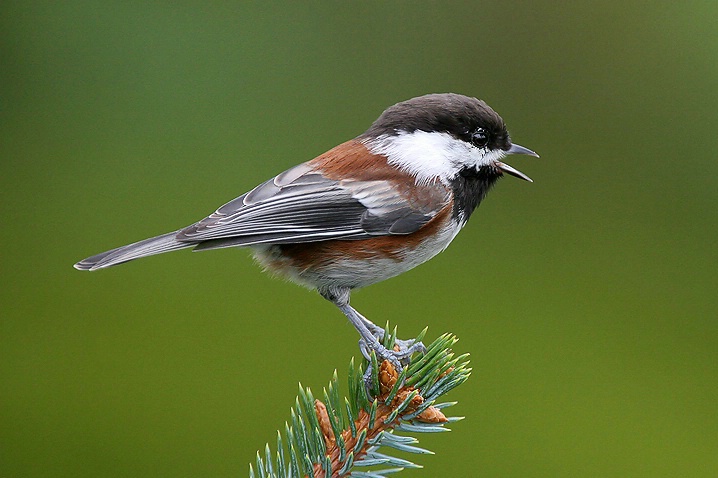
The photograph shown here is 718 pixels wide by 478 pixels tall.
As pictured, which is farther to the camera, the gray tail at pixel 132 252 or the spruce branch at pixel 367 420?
the gray tail at pixel 132 252

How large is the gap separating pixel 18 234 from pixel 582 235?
6.79ft

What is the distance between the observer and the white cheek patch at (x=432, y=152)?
2.36m

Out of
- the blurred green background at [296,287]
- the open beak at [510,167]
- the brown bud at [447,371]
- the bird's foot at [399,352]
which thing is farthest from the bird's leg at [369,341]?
the open beak at [510,167]

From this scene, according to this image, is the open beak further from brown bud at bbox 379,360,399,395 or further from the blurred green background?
brown bud at bbox 379,360,399,395

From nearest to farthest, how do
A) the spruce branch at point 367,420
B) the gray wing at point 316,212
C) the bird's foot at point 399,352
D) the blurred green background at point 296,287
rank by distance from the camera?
the spruce branch at point 367,420 < the bird's foot at point 399,352 < the gray wing at point 316,212 < the blurred green background at point 296,287

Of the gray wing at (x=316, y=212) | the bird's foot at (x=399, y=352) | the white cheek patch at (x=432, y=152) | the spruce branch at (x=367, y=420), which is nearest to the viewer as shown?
the spruce branch at (x=367, y=420)

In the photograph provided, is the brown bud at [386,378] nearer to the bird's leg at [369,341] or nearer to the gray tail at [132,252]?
the bird's leg at [369,341]

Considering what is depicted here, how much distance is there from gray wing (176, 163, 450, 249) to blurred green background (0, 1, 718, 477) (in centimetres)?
54

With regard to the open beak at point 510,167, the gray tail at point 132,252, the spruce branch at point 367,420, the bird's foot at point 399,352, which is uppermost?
the gray tail at point 132,252

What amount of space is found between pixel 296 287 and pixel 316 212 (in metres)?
0.66

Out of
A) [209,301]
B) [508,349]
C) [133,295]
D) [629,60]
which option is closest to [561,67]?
[629,60]

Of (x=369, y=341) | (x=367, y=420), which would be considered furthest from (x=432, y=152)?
(x=367, y=420)

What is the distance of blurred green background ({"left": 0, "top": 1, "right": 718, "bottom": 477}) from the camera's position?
2.62 metres

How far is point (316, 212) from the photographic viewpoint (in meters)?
2.27
